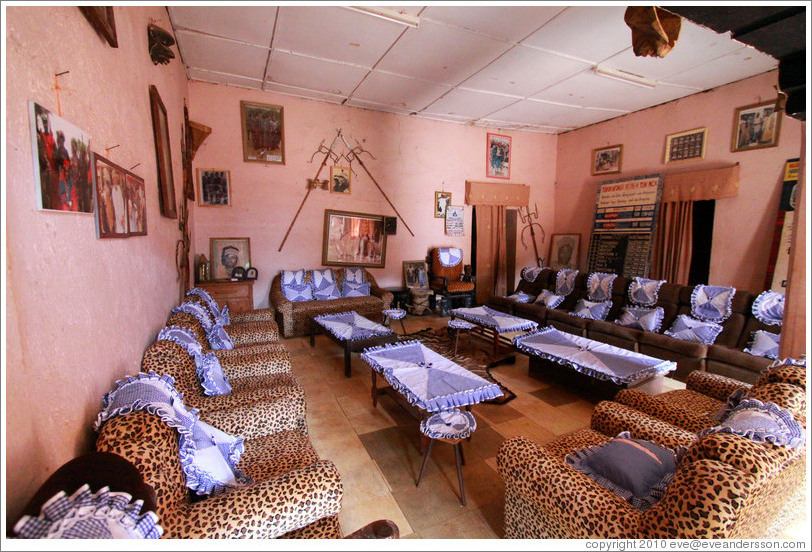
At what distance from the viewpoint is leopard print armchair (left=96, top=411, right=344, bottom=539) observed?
3.51 ft

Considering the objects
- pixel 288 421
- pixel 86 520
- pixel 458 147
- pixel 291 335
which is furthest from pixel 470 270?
pixel 86 520

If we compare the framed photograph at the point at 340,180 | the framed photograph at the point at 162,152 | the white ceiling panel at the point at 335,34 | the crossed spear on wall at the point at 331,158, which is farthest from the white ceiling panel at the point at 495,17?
the framed photograph at the point at 340,180

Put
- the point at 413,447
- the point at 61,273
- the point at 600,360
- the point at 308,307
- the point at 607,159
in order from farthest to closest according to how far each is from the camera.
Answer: the point at 607,159 < the point at 308,307 < the point at 600,360 < the point at 413,447 < the point at 61,273

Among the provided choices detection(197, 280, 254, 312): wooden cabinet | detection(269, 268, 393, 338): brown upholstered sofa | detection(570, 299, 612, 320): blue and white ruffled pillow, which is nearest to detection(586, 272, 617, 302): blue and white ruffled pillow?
detection(570, 299, 612, 320): blue and white ruffled pillow

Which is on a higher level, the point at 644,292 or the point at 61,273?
the point at 61,273

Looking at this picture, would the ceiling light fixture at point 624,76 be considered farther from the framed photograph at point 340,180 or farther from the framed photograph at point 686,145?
the framed photograph at point 340,180

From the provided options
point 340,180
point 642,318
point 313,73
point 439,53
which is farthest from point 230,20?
point 642,318

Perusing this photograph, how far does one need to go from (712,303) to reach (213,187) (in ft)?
20.4

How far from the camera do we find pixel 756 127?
4.43 metres

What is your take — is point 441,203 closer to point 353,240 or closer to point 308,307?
point 353,240

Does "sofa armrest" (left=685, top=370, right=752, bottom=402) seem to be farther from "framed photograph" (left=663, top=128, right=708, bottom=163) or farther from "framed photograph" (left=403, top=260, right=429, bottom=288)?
"framed photograph" (left=403, top=260, right=429, bottom=288)

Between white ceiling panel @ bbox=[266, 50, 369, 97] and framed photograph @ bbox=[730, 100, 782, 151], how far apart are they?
4.93 meters

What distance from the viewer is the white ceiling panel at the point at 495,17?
3.00 meters

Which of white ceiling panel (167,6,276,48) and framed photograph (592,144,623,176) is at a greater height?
white ceiling panel (167,6,276,48)
